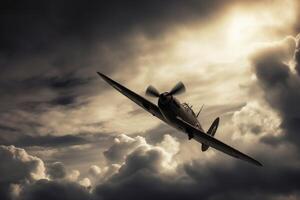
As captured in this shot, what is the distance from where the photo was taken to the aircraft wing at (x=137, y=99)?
4434 cm

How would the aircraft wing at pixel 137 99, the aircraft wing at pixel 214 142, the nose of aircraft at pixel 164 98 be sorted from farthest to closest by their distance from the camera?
the aircraft wing at pixel 137 99
the aircraft wing at pixel 214 142
the nose of aircraft at pixel 164 98

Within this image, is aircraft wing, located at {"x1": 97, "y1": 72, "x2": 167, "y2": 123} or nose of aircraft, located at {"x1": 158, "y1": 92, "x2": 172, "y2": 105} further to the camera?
aircraft wing, located at {"x1": 97, "y1": 72, "x2": 167, "y2": 123}

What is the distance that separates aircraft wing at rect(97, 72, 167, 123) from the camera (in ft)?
145

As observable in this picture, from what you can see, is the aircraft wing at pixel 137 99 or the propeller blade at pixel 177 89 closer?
the propeller blade at pixel 177 89

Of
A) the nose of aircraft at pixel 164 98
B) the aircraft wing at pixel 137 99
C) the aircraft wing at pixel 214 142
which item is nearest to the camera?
the nose of aircraft at pixel 164 98

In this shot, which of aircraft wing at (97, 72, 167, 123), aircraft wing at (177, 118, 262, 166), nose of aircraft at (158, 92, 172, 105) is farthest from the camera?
aircraft wing at (97, 72, 167, 123)

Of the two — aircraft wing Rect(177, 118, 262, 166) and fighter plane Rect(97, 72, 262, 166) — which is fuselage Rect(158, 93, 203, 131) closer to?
fighter plane Rect(97, 72, 262, 166)

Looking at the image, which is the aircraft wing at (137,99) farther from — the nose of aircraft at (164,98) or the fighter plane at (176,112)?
the nose of aircraft at (164,98)

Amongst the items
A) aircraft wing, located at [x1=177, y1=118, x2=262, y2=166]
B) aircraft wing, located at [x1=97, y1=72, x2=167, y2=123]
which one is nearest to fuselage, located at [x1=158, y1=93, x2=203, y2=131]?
aircraft wing, located at [x1=177, y1=118, x2=262, y2=166]

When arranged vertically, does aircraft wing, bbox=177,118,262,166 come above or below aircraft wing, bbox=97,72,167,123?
below

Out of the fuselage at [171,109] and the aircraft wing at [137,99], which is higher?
the aircraft wing at [137,99]

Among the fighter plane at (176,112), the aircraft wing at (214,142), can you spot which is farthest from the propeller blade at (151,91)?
the aircraft wing at (214,142)

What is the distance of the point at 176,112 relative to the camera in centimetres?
4050

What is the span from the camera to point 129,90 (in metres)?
47.2
